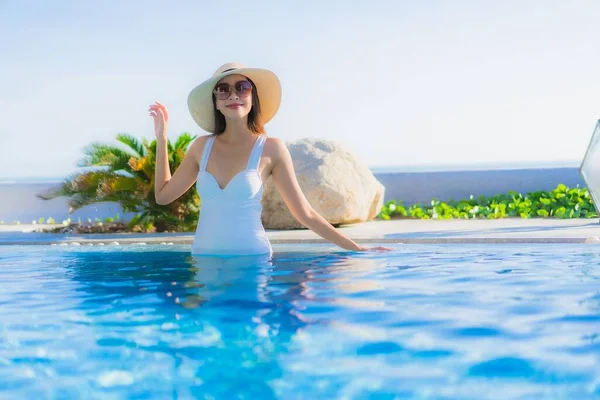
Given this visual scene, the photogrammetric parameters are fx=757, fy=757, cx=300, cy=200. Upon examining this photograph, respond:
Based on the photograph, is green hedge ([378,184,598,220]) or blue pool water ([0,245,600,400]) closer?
blue pool water ([0,245,600,400])

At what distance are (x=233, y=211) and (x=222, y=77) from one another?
3.03 feet

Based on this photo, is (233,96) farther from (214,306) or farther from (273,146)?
(214,306)

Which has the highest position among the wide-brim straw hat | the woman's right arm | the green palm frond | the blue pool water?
the wide-brim straw hat

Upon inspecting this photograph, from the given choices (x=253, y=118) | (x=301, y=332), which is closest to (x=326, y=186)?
(x=253, y=118)

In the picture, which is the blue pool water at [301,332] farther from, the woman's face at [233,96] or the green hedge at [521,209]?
the green hedge at [521,209]

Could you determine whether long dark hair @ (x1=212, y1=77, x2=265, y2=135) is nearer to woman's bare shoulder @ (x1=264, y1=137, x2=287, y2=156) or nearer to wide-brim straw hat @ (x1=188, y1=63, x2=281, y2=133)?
wide-brim straw hat @ (x1=188, y1=63, x2=281, y2=133)

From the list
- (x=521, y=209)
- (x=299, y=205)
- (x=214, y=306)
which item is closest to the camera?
(x=214, y=306)

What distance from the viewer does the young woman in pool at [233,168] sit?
5094 mm

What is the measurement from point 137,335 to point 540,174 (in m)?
16.5

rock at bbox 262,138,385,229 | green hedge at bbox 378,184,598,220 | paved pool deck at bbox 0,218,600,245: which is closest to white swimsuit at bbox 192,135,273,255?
paved pool deck at bbox 0,218,600,245

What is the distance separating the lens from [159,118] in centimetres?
515

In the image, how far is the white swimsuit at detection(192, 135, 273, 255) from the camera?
16.7 feet

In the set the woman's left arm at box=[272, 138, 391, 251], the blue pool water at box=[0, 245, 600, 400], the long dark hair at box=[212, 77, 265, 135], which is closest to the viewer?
the blue pool water at box=[0, 245, 600, 400]

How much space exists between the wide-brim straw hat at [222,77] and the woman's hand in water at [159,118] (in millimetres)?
272
